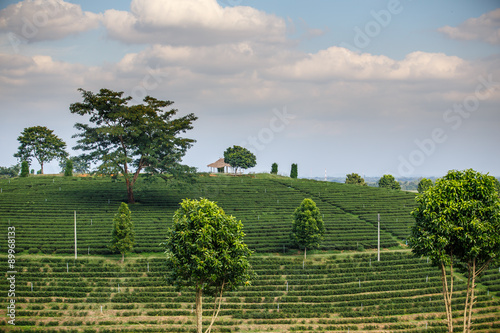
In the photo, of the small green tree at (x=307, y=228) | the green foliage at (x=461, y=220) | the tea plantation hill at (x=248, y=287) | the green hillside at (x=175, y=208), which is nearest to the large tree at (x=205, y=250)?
the green foliage at (x=461, y=220)

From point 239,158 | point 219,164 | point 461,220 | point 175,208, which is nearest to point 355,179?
point 239,158

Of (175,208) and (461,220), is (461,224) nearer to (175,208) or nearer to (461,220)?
(461,220)

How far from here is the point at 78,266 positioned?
35.4 meters

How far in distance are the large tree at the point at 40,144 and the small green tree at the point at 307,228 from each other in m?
57.8

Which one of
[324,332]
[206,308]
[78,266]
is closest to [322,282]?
[324,332]

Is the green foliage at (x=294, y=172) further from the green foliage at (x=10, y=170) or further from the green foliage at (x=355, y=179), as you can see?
the green foliage at (x=10, y=170)

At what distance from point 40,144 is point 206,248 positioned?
233ft

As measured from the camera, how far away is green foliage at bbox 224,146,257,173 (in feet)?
290

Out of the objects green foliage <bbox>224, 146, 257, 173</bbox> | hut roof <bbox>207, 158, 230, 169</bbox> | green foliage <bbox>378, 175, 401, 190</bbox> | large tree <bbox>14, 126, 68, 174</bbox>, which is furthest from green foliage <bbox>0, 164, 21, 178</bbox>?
green foliage <bbox>378, 175, 401, 190</bbox>

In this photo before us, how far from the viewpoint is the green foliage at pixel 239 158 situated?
8844cm

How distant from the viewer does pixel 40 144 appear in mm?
79625

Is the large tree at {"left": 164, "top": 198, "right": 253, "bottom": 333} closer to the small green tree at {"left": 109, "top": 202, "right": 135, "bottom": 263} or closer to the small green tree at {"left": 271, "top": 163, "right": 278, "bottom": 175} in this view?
the small green tree at {"left": 109, "top": 202, "right": 135, "bottom": 263}

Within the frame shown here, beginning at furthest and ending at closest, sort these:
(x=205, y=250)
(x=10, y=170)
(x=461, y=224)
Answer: (x=10, y=170), (x=205, y=250), (x=461, y=224)

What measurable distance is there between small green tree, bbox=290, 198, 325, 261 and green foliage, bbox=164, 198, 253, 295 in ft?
65.0
